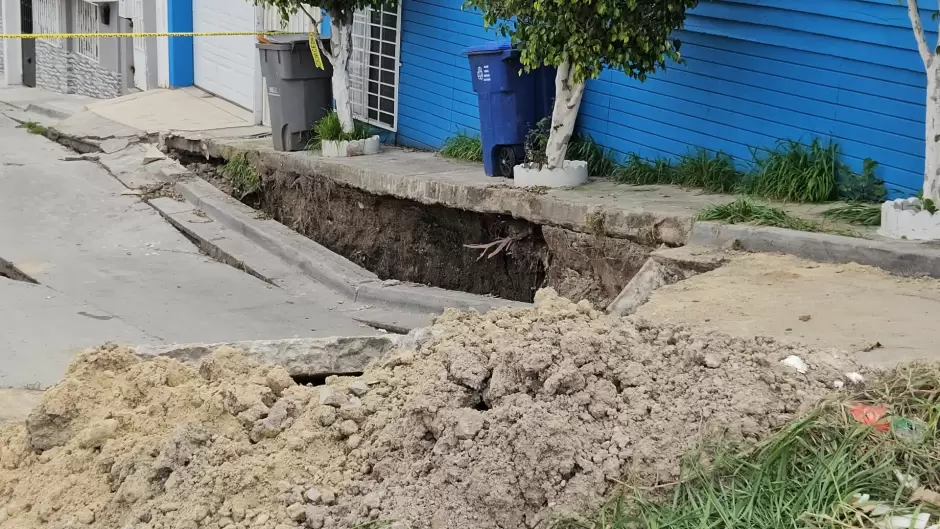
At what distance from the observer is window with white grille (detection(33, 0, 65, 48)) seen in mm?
20391

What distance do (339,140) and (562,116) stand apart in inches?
125

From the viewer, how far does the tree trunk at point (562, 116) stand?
813 centimetres

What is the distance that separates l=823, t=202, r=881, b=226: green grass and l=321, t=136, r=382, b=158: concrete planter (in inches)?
211

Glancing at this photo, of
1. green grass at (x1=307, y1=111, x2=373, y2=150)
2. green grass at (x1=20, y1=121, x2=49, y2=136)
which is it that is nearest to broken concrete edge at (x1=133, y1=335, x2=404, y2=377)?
green grass at (x1=307, y1=111, x2=373, y2=150)

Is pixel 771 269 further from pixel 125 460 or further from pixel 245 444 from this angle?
Answer: pixel 125 460

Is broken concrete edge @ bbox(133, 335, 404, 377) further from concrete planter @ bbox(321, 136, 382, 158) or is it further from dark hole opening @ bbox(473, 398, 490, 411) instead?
concrete planter @ bbox(321, 136, 382, 158)

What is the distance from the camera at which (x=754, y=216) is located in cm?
620

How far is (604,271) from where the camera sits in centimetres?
712

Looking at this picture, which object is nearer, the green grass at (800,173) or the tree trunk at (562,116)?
the green grass at (800,173)

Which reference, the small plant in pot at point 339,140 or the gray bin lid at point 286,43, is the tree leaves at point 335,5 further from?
the small plant in pot at point 339,140

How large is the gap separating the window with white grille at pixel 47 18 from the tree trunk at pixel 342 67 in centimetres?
1115

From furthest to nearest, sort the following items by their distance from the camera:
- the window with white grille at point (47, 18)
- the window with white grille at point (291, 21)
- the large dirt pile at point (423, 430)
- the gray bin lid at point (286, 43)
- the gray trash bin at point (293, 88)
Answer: the window with white grille at point (47, 18), the window with white grille at point (291, 21), the gray trash bin at point (293, 88), the gray bin lid at point (286, 43), the large dirt pile at point (423, 430)

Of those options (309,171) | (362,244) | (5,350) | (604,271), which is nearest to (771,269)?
(604,271)

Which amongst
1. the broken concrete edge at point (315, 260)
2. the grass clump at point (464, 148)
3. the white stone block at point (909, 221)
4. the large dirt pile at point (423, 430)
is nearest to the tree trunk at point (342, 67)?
the grass clump at point (464, 148)
